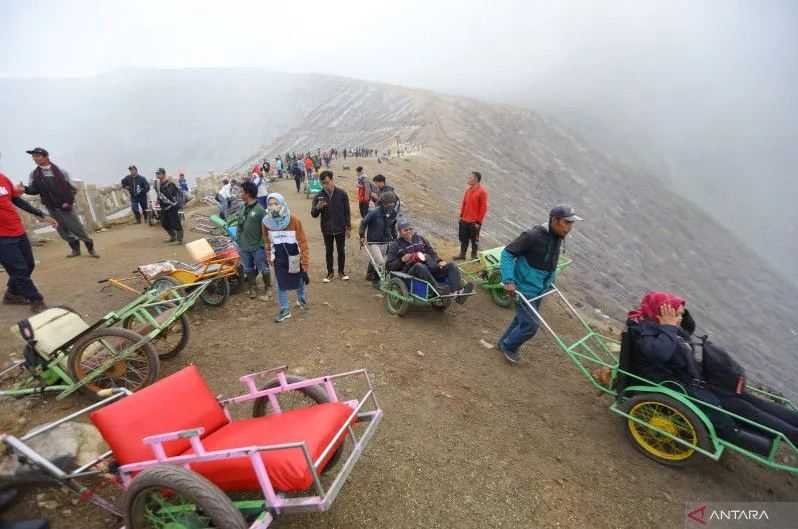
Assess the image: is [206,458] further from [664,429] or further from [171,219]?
[171,219]

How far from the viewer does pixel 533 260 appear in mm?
4715

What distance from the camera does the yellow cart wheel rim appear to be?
11.5ft

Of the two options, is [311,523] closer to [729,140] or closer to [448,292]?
[448,292]

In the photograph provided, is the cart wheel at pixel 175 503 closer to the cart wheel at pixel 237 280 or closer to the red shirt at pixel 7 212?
the cart wheel at pixel 237 280

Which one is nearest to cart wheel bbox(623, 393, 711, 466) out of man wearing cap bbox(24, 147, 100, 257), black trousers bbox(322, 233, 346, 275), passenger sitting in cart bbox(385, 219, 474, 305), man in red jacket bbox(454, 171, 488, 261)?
passenger sitting in cart bbox(385, 219, 474, 305)

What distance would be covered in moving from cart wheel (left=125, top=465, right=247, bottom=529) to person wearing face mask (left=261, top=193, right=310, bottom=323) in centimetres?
330

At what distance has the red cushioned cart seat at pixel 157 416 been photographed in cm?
240

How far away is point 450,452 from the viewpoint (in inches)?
140

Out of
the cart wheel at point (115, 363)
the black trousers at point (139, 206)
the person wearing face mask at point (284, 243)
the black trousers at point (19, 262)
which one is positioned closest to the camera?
the cart wheel at point (115, 363)

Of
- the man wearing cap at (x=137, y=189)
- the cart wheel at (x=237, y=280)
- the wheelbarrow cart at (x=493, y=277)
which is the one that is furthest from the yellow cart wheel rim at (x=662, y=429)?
the man wearing cap at (x=137, y=189)

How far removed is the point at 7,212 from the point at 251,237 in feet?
9.39

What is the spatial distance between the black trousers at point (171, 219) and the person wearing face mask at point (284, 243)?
4.97 meters

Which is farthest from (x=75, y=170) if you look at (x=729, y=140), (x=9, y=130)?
(x=729, y=140)

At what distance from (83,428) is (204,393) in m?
1.25
